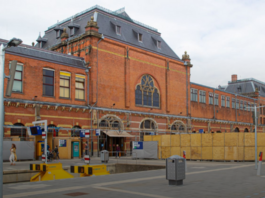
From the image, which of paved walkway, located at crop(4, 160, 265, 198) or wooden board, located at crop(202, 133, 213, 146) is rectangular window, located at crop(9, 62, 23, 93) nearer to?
wooden board, located at crop(202, 133, 213, 146)

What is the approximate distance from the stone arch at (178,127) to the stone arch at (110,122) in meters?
11.0

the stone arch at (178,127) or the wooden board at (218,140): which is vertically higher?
the stone arch at (178,127)

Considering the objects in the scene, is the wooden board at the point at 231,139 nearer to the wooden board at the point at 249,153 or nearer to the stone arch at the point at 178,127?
the wooden board at the point at 249,153

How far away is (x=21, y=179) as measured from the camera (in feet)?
67.5

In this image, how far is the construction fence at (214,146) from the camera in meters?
30.3

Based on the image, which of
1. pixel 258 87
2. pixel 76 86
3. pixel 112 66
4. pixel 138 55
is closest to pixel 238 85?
pixel 258 87

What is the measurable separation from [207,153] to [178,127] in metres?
18.5

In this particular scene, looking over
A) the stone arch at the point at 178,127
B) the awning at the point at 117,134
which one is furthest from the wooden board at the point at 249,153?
the stone arch at the point at 178,127

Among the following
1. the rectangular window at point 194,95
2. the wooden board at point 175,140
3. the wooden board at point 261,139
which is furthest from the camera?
the rectangular window at point 194,95

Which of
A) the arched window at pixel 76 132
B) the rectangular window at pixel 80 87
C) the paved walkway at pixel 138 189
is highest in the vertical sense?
the rectangular window at pixel 80 87

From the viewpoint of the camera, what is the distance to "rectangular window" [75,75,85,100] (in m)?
37.8

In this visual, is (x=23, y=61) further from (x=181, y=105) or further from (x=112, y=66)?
(x=181, y=105)

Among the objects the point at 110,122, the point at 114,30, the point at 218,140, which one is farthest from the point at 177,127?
the point at 218,140

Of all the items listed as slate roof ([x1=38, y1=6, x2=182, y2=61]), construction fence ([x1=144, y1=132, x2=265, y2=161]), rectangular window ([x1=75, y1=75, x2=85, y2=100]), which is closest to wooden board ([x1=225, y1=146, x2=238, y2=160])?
construction fence ([x1=144, y1=132, x2=265, y2=161])
